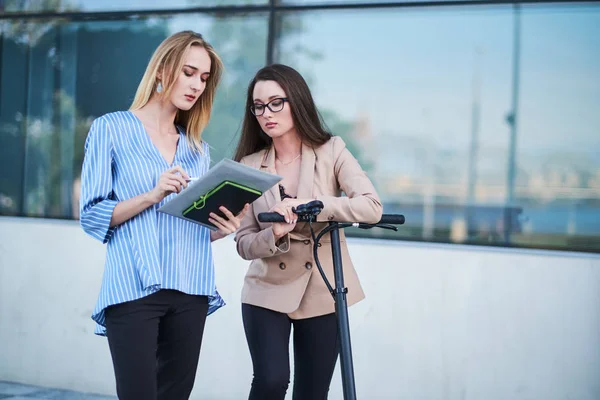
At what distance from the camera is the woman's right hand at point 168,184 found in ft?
8.41

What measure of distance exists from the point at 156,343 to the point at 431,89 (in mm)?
2998

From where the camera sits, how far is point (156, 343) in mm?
2658

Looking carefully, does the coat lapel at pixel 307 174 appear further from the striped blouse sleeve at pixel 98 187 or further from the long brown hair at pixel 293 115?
the striped blouse sleeve at pixel 98 187

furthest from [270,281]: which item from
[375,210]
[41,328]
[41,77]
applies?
[41,77]

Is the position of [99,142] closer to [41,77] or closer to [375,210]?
[375,210]

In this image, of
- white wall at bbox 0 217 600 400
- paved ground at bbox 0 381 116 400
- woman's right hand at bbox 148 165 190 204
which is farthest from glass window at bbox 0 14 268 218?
woman's right hand at bbox 148 165 190 204

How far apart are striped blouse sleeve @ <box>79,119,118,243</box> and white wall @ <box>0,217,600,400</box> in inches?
98.2

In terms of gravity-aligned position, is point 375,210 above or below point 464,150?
below

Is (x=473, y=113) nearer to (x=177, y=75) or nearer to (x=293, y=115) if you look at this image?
(x=293, y=115)

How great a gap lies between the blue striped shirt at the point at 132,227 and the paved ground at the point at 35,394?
2.64m

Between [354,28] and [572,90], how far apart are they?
1.39 meters

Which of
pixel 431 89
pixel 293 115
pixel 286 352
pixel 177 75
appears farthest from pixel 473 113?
pixel 177 75

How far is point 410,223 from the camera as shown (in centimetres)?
510

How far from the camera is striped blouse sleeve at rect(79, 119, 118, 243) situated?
104 inches
